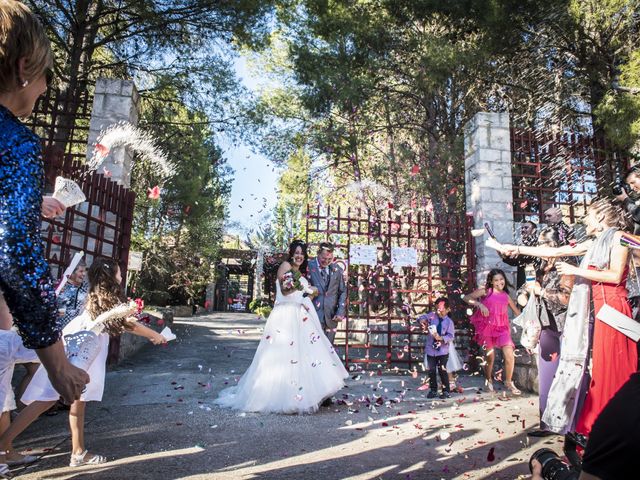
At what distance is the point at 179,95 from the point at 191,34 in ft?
4.86

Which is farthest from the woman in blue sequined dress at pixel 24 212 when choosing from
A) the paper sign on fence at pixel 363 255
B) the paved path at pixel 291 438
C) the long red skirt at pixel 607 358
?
the paper sign on fence at pixel 363 255

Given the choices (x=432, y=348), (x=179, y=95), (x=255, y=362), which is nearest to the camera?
(x=255, y=362)

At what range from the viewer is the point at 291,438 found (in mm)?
4191

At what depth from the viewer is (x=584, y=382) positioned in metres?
3.44

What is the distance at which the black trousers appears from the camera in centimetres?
635

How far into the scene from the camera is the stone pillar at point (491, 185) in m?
8.13

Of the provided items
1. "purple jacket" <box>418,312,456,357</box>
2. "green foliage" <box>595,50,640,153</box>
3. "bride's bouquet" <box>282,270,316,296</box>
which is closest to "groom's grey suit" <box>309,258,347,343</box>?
"purple jacket" <box>418,312,456,357</box>

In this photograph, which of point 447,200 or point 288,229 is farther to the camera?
point 288,229

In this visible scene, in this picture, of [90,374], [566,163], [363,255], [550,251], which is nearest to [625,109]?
[566,163]

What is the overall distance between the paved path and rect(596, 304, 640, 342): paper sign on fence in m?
1.27

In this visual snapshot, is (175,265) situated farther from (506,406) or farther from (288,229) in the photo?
(506,406)

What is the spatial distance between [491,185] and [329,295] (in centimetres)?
369

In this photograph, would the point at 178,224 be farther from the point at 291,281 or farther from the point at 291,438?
the point at 291,438

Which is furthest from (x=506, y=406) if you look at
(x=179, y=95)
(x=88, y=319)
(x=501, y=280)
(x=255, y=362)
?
(x=179, y=95)
